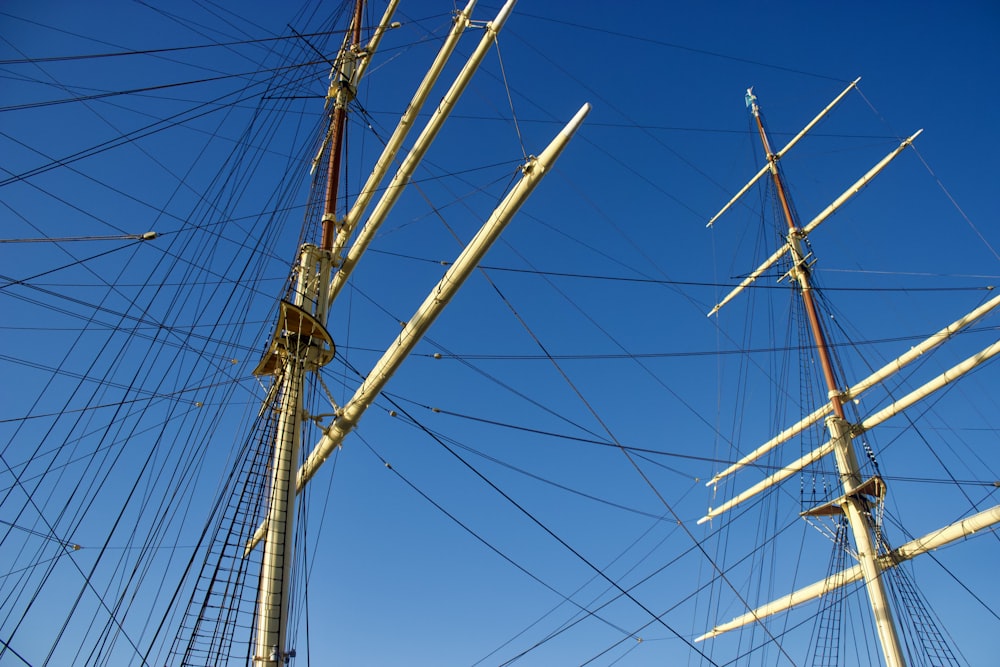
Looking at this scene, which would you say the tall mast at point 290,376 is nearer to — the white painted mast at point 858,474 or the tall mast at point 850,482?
the white painted mast at point 858,474

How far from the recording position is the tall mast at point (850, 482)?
15992 mm

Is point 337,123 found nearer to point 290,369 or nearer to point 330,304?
point 330,304

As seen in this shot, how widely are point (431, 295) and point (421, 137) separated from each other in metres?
4.12

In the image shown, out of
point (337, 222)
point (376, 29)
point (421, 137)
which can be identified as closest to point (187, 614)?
point (337, 222)

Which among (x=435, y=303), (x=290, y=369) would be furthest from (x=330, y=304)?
(x=435, y=303)

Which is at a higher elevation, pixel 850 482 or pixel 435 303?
pixel 850 482

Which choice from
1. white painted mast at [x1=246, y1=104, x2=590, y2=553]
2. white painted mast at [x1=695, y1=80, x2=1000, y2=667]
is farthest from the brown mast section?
white painted mast at [x1=695, y1=80, x2=1000, y2=667]

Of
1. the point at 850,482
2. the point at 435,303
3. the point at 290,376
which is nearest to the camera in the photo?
the point at 435,303

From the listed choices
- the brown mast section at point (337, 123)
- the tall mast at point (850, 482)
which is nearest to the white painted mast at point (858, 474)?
the tall mast at point (850, 482)

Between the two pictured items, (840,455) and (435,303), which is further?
(840,455)

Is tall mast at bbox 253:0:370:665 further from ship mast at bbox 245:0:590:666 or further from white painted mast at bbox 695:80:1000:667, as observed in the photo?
white painted mast at bbox 695:80:1000:667

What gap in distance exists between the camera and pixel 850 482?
18438 millimetres

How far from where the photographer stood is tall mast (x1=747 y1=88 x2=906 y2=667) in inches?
630

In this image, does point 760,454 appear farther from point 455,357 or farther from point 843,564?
point 455,357
